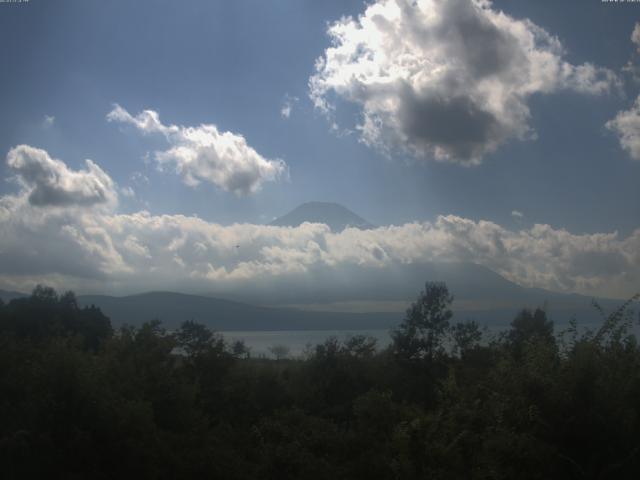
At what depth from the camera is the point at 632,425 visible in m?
12.3

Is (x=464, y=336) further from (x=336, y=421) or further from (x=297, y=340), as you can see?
(x=297, y=340)

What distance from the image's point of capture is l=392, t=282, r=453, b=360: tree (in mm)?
46531

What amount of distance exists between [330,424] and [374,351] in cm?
2219

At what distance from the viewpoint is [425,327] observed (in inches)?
1864

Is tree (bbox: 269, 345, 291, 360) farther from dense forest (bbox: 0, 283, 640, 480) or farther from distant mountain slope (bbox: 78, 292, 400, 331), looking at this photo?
dense forest (bbox: 0, 283, 640, 480)

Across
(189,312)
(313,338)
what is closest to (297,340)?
(189,312)

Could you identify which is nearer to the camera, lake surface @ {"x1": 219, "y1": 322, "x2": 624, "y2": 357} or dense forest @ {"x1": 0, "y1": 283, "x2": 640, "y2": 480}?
dense forest @ {"x1": 0, "y1": 283, "x2": 640, "y2": 480}

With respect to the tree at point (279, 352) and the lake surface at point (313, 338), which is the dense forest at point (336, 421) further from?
the tree at point (279, 352)

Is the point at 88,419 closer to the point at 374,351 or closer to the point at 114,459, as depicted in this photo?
the point at 114,459

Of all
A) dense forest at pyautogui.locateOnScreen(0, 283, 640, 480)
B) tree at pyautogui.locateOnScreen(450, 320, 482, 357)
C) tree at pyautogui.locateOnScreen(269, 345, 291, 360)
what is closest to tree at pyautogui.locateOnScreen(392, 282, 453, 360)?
tree at pyautogui.locateOnScreen(450, 320, 482, 357)

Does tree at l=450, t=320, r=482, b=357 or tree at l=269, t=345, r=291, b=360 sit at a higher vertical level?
tree at l=450, t=320, r=482, b=357

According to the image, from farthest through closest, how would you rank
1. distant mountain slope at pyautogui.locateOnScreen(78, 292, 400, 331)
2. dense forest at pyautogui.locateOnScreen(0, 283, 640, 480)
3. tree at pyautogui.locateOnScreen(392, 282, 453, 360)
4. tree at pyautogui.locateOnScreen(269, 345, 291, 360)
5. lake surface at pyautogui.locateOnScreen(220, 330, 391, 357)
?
1. tree at pyautogui.locateOnScreen(269, 345, 291, 360)
2. distant mountain slope at pyautogui.locateOnScreen(78, 292, 400, 331)
3. lake surface at pyautogui.locateOnScreen(220, 330, 391, 357)
4. tree at pyautogui.locateOnScreen(392, 282, 453, 360)
5. dense forest at pyautogui.locateOnScreen(0, 283, 640, 480)

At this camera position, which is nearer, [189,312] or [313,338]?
[313,338]

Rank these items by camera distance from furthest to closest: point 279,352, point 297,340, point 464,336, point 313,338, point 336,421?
1. point 297,340
2. point 313,338
3. point 279,352
4. point 464,336
5. point 336,421
